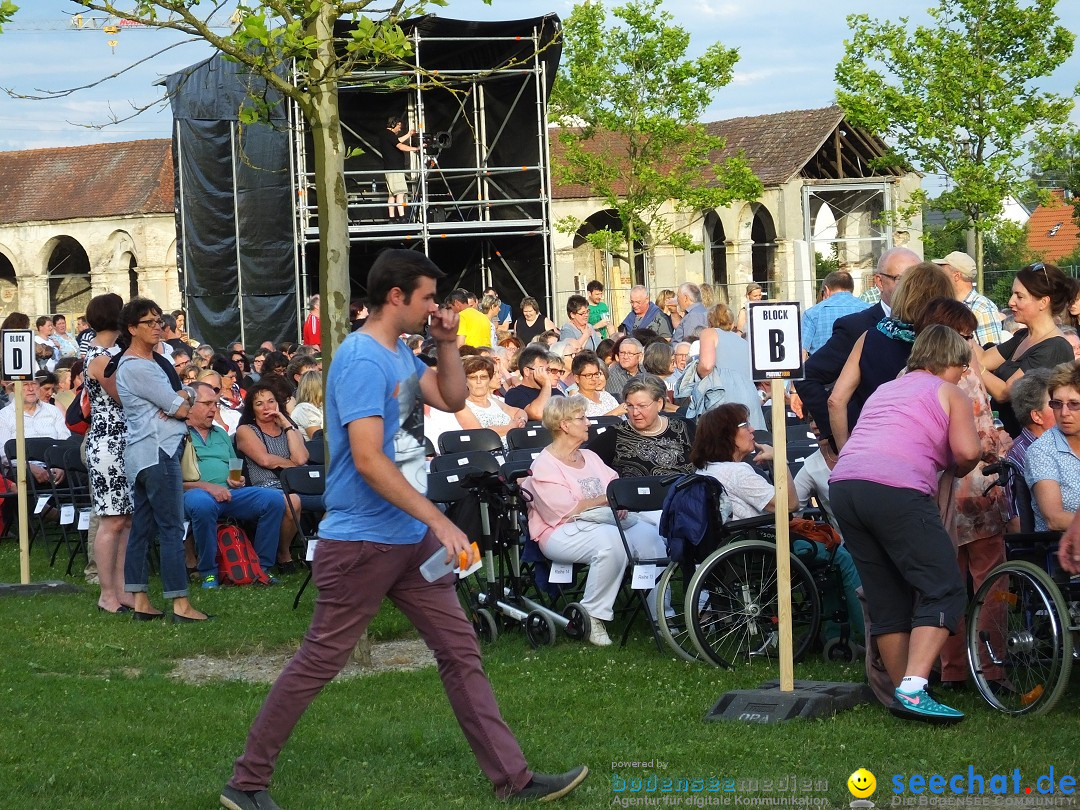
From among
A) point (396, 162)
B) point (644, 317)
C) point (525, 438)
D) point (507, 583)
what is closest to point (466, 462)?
point (507, 583)

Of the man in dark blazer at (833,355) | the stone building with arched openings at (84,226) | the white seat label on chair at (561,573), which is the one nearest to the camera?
the man in dark blazer at (833,355)

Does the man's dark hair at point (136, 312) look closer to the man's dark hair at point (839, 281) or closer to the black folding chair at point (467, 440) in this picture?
the black folding chair at point (467, 440)

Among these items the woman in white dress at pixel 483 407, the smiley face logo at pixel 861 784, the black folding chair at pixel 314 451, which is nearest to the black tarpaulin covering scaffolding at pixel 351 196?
the woman in white dress at pixel 483 407

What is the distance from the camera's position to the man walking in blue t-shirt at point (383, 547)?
15.4 ft

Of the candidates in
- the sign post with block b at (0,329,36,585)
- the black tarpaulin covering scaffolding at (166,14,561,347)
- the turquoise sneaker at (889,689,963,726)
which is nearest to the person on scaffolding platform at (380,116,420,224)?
the black tarpaulin covering scaffolding at (166,14,561,347)

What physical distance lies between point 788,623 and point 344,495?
7.23ft

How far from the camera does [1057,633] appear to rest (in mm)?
5711

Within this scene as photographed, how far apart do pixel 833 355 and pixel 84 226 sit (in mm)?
49255

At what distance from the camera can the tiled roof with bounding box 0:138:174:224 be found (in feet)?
169

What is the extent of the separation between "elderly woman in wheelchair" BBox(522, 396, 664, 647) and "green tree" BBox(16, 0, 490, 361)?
1.39 m

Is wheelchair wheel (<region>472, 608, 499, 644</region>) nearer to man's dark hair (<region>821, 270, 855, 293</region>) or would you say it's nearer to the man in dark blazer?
the man in dark blazer

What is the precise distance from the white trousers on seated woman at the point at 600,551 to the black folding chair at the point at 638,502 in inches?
2.2

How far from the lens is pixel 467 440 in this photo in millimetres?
10664

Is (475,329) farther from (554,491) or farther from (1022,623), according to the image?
(1022,623)
